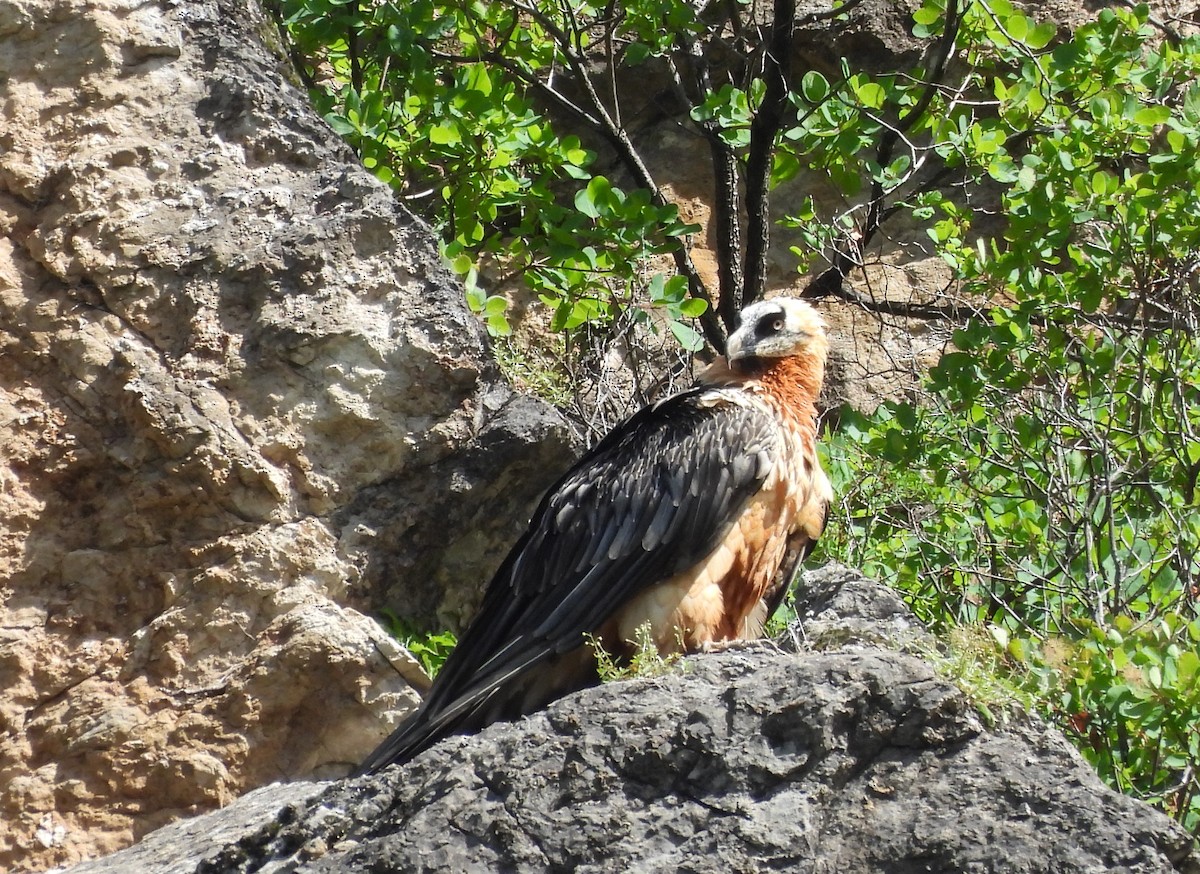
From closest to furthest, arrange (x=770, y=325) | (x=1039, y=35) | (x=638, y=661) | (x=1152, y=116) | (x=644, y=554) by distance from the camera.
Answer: (x=638, y=661) < (x=644, y=554) < (x=770, y=325) < (x=1152, y=116) < (x=1039, y=35)

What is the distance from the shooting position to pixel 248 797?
16.9 feet

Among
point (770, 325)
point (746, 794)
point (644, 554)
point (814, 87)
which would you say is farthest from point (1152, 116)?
point (746, 794)

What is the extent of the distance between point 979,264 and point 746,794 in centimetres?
458

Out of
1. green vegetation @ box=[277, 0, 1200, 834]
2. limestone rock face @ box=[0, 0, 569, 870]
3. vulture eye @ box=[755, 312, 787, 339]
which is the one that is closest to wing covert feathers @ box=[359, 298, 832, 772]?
vulture eye @ box=[755, 312, 787, 339]

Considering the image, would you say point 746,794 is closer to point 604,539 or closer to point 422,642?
point 604,539

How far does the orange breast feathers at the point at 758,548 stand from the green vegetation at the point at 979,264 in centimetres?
79

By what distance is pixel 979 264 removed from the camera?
7.75 metres

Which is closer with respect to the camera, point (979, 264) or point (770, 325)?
point (770, 325)

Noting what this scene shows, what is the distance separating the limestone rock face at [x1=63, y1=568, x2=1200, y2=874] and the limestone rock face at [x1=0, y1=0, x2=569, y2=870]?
6.01 feet

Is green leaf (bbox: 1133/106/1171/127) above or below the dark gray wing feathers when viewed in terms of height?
above

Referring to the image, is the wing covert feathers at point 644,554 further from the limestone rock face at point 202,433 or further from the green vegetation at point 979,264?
the green vegetation at point 979,264

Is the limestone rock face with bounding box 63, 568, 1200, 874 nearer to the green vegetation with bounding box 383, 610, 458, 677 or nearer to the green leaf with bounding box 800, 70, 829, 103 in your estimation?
the green vegetation with bounding box 383, 610, 458, 677

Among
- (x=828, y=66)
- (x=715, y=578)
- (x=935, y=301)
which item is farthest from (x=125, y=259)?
(x=828, y=66)

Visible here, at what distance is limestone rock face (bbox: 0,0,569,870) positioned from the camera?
570 cm
